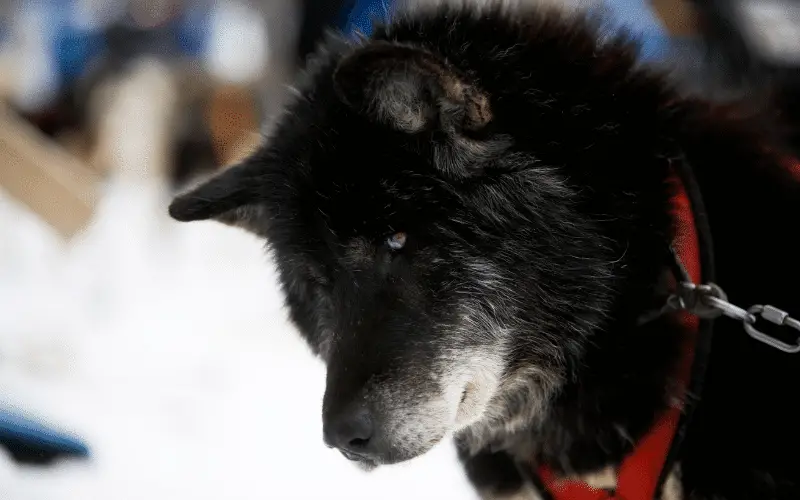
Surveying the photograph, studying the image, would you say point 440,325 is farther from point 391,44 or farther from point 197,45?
point 197,45

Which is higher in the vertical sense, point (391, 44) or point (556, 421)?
point (391, 44)

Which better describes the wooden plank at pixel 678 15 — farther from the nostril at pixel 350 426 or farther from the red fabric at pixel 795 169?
the nostril at pixel 350 426

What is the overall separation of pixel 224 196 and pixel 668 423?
721mm

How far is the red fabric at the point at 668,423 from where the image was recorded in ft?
2.86

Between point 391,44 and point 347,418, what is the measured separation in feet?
1.47

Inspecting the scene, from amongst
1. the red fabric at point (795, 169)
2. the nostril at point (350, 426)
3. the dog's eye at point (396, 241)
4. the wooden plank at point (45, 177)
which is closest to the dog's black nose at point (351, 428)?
the nostril at point (350, 426)

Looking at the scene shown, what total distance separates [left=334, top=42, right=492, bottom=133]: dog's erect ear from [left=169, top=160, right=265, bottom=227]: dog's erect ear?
27 centimetres

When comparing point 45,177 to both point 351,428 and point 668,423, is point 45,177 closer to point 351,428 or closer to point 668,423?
point 351,428

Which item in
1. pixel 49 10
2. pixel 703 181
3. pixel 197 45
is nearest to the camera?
pixel 703 181

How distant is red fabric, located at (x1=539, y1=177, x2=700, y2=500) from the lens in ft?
2.86

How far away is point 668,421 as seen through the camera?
0.88 m

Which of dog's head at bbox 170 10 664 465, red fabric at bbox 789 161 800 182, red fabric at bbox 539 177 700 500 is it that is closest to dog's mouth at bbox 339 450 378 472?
dog's head at bbox 170 10 664 465

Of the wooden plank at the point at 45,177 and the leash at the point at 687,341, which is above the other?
the leash at the point at 687,341

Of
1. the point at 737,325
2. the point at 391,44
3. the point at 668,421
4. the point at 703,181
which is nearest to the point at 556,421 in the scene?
the point at 668,421
